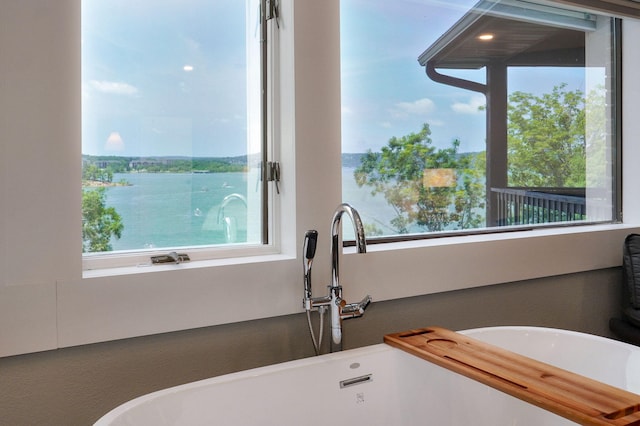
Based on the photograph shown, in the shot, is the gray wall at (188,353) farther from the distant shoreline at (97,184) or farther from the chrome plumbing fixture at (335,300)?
the distant shoreline at (97,184)

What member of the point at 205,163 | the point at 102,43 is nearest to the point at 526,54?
the point at 205,163

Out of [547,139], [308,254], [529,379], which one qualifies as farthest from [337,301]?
[547,139]

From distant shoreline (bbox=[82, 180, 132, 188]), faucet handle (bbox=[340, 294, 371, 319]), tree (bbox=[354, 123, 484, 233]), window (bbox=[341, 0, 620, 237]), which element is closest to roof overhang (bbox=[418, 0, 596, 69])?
window (bbox=[341, 0, 620, 237])

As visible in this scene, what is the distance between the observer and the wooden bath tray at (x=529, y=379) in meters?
1.18

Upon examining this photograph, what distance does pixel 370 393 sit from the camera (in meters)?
1.63

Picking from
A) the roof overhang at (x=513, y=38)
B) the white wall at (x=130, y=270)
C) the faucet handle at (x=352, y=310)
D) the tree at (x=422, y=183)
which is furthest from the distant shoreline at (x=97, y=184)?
the roof overhang at (x=513, y=38)

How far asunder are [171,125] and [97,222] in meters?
0.39

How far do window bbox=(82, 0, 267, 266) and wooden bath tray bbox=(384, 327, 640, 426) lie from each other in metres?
0.71

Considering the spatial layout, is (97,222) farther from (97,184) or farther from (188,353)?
(188,353)

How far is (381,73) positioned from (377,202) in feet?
1.77

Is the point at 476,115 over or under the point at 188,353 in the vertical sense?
over

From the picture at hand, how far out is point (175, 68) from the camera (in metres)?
1.68

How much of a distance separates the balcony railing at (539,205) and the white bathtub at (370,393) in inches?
32.6

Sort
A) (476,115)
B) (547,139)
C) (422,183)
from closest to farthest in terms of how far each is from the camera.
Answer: (422,183), (476,115), (547,139)
